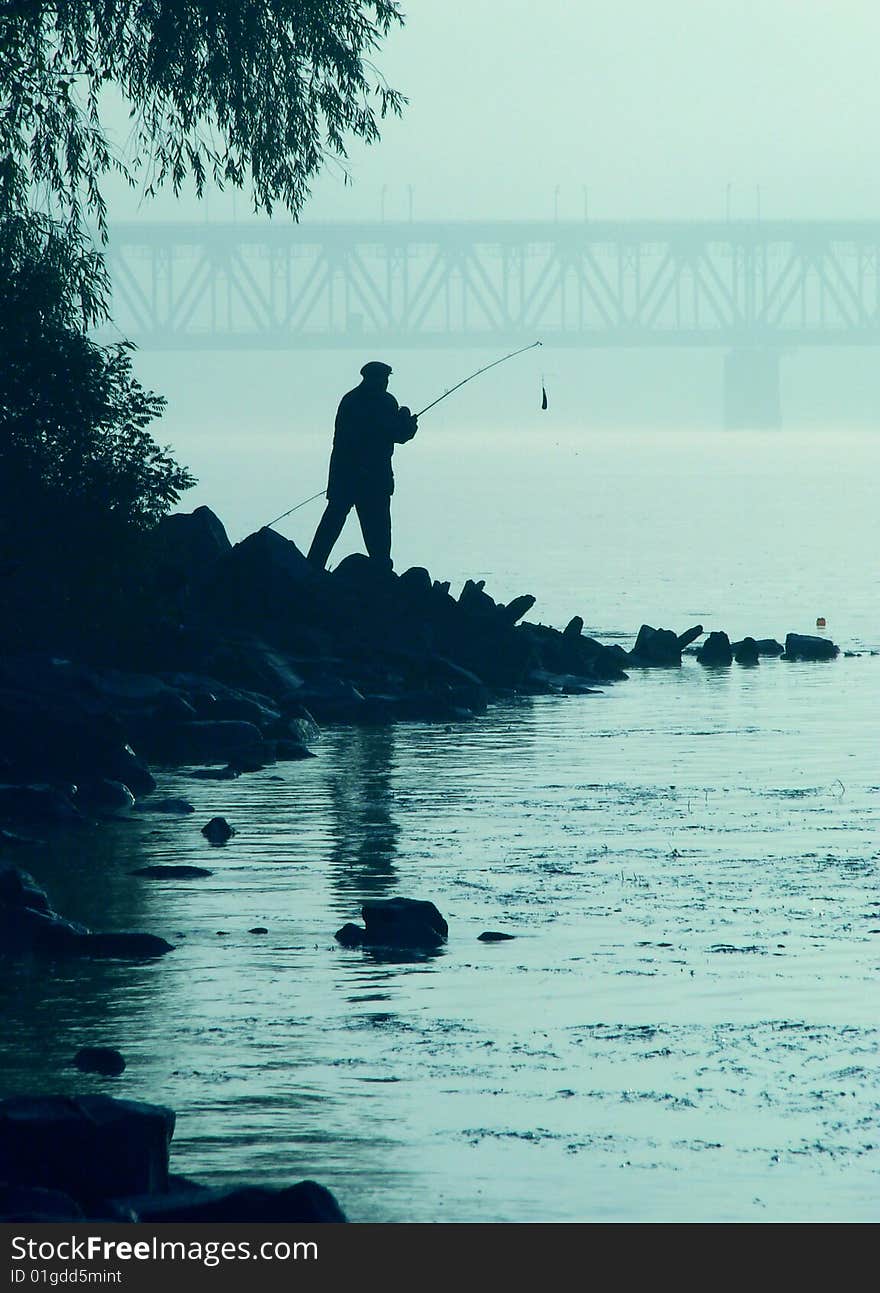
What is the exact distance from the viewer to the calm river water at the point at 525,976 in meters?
6.96

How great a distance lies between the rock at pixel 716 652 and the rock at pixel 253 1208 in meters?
17.4

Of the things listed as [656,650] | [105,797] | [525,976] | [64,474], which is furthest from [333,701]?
[525,976]

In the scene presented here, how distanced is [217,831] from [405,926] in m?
2.84

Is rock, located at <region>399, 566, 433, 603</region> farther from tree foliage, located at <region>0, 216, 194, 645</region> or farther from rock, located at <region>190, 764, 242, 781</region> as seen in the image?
rock, located at <region>190, 764, 242, 781</region>

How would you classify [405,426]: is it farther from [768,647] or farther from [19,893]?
[19,893]

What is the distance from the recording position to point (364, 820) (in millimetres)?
13141

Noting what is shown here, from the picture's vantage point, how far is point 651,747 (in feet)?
54.4

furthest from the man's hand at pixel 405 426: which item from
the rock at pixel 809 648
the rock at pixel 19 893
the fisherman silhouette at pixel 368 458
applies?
the rock at pixel 19 893

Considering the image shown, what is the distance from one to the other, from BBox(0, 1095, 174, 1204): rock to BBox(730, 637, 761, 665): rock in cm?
1733

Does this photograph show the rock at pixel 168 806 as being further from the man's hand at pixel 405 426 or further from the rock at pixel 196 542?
the man's hand at pixel 405 426
